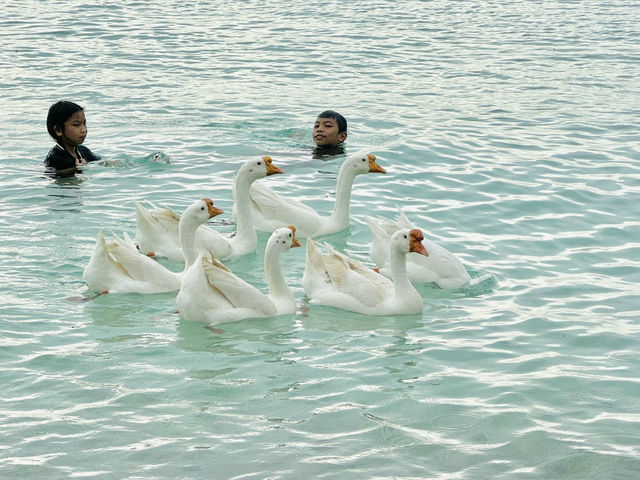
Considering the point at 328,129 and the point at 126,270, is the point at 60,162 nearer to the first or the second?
the point at 328,129

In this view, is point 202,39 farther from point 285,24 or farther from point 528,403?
point 528,403

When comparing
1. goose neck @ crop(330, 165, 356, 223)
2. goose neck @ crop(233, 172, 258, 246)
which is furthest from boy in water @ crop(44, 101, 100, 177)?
goose neck @ crop(330, 165, 356, 223)

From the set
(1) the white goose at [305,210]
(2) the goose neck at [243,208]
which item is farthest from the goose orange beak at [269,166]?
(1) the white goose at [305,210]

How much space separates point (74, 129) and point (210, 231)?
338 cm

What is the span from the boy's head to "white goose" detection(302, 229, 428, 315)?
5.34 metres

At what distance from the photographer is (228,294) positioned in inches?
324

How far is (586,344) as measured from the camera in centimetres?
796

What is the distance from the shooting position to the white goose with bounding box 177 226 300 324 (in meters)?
8.09

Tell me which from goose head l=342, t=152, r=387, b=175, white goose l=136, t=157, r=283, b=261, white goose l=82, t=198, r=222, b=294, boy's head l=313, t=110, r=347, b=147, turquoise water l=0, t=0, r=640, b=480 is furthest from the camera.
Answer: boy's head l=313, t=110, r=347, b=147

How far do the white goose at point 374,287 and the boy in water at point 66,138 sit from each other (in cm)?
494

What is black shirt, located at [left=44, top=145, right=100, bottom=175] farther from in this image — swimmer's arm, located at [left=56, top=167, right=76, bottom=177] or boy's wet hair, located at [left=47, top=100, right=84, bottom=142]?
boy's wet hair, located at [left=47, top=100, right=84, bottom=142]

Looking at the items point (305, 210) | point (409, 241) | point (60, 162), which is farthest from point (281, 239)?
point (60, 162)

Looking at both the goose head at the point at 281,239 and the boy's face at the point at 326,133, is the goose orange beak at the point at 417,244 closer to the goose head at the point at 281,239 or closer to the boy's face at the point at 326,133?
the goose head at the point at 281,239

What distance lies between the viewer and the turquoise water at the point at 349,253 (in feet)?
20.9
